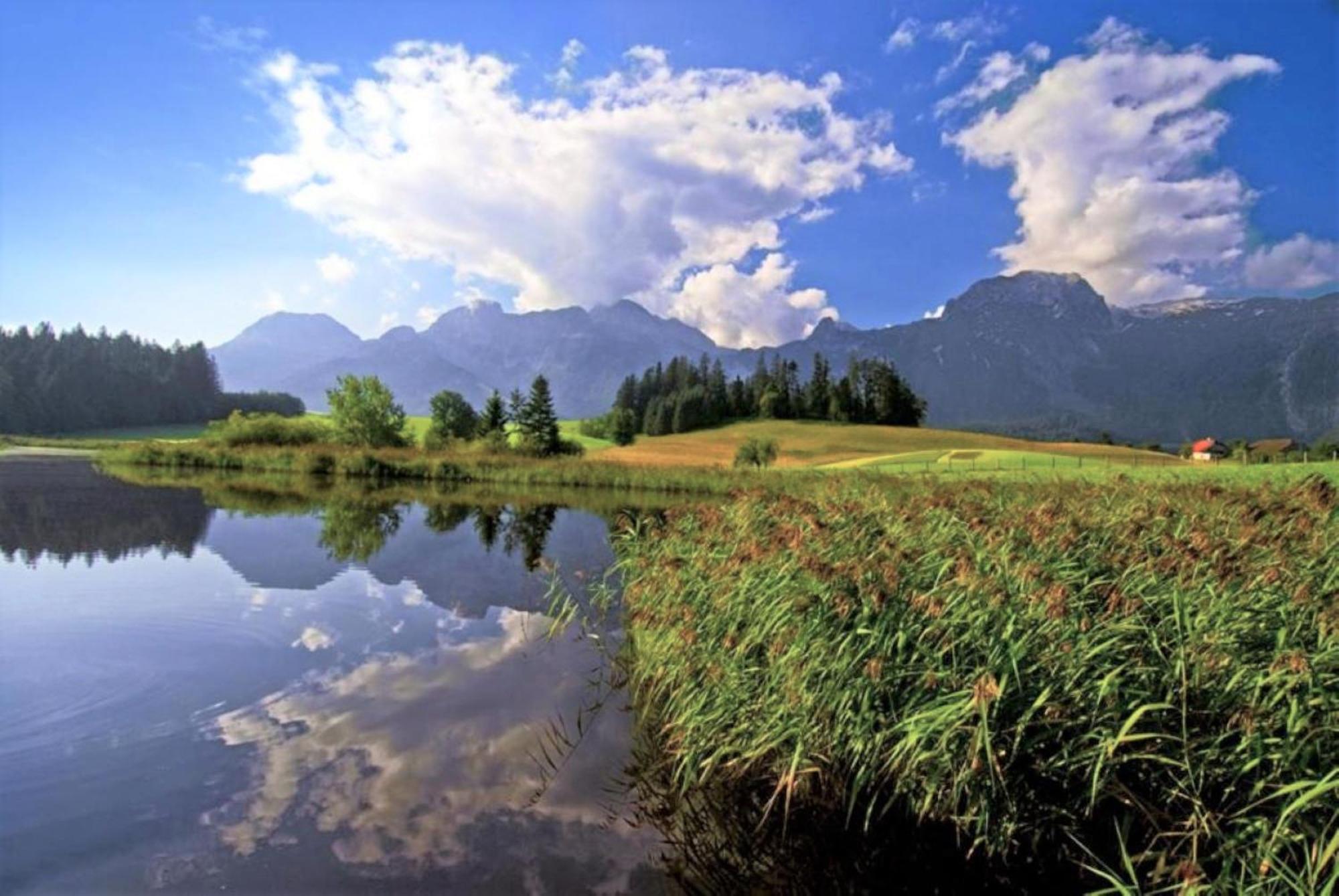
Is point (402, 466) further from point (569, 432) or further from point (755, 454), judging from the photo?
point (569, 432)

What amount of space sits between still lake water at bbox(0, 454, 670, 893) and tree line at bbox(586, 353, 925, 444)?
9373cm

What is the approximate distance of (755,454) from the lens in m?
68.0

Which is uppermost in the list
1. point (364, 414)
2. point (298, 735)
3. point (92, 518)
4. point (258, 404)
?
point (258, 404)

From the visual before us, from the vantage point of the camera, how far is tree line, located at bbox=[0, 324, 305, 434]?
98500 millimetres

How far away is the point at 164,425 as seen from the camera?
4518 inches

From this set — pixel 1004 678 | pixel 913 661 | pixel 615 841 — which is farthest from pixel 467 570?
pixel 1004 678

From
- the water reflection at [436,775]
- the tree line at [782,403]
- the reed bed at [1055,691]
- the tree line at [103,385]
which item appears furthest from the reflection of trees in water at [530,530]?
the tree line at [782,403]

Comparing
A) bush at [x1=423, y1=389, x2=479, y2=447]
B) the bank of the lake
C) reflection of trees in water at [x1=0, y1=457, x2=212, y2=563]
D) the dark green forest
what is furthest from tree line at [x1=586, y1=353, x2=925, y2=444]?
reflection of trees in water at [x1=0, y1=457, x2=212, y2=563]

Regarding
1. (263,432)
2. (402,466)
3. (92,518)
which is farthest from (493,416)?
(92,518)

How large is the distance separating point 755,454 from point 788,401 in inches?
2201

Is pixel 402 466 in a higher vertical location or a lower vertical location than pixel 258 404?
lower

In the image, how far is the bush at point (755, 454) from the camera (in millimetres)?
67062

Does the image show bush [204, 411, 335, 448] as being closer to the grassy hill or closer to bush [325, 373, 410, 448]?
bush [325, 373, 410, 448]

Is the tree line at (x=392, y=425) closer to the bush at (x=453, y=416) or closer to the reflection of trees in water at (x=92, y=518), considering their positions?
the bush at (x=453, y=416)
